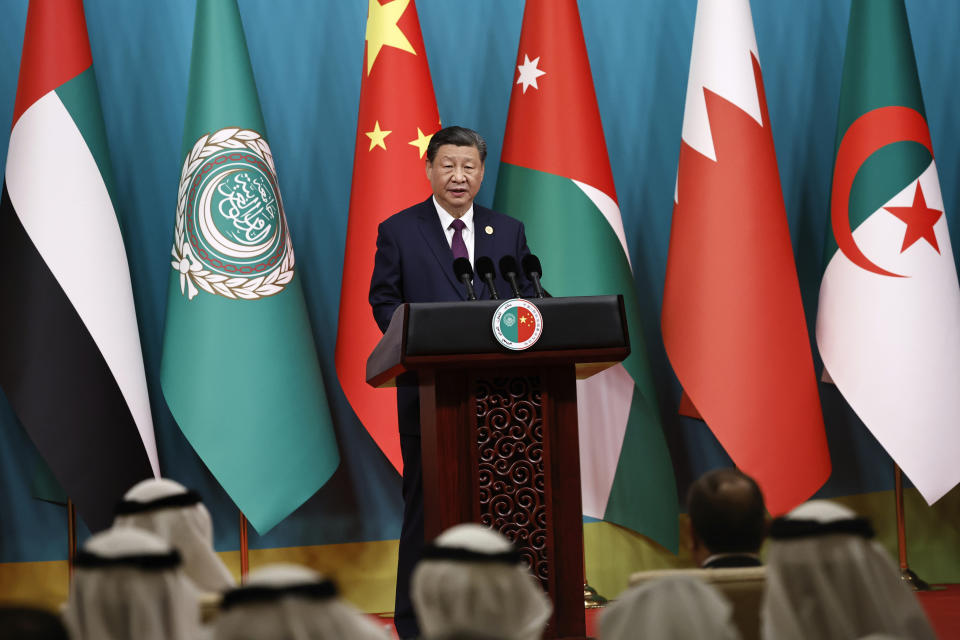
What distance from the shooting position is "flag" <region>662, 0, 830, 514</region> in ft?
14.7

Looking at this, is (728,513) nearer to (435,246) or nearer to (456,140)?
(435,246)

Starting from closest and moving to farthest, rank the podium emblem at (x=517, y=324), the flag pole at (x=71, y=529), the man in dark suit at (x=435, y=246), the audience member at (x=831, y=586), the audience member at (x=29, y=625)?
the audience member at (x=29, y=625) → the audience member at (x=831, y=586) → the podium emblem at (x=517, y=324) → the man in dark suit at (x=435, y=246) → the flag pole at (x=71, y=529)

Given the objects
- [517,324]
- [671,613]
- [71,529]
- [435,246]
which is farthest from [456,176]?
[71,529]

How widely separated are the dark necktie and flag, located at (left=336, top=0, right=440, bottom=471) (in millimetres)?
1198

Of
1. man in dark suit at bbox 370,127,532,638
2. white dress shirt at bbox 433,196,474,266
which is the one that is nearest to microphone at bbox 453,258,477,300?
man in dark suit at bbox 370,127,532,638

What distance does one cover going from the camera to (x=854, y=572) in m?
1.41

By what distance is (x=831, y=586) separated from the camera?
4.63ft

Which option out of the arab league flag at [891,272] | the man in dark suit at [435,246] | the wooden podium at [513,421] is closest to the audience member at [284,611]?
the wooden podium at [513,421]

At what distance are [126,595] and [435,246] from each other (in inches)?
82.4

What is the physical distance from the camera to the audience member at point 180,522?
1.81 metres

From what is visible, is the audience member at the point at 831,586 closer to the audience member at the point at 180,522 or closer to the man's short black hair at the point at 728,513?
the man's short black hair at the point at 728,513

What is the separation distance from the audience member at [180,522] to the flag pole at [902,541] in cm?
377

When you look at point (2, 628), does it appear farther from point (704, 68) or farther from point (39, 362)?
point (704, 68)

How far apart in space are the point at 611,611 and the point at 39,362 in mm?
3431
